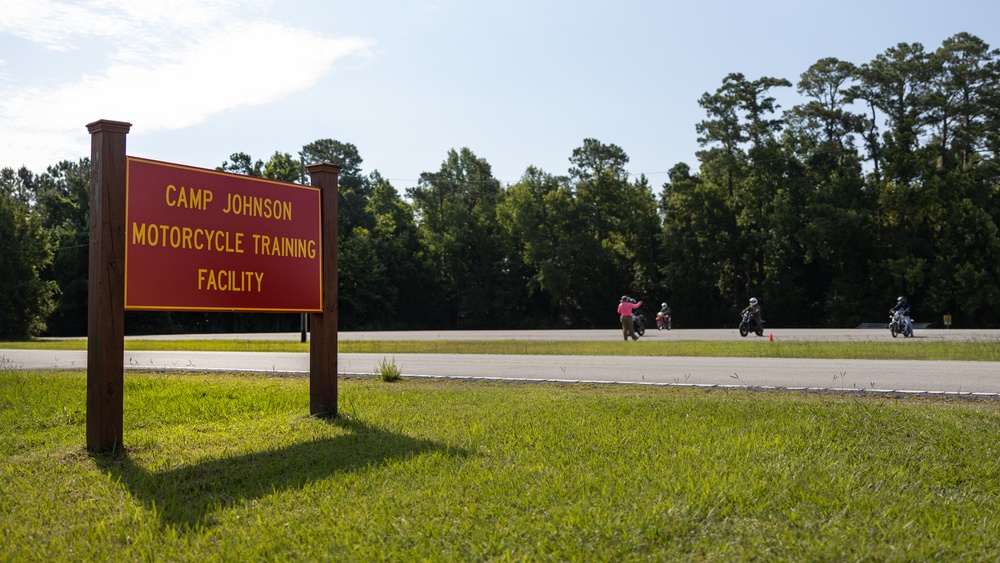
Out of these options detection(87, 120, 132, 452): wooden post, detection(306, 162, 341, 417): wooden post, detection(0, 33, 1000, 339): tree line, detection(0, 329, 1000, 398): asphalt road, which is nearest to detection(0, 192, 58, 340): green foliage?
detection(0, 33, 1000, 339): tree line

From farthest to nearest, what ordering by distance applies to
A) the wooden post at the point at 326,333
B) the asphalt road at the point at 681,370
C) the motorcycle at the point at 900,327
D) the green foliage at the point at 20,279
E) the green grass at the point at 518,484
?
the green foliage at the point at 20,279 < the motorcycle at the point at 900,327 < the asphalt road at the point at 681,370 < the wooden post at the point at 326,333 < the green grass at the point at 518,484

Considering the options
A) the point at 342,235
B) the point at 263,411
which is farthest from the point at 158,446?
the point at 342,235

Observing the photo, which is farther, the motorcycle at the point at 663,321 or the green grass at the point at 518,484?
the motorcycle at the point at 663,321

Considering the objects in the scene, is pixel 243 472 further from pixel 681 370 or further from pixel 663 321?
pixel 663 321

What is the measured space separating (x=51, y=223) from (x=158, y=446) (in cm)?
7441

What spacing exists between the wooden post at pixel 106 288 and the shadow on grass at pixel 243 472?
380mm

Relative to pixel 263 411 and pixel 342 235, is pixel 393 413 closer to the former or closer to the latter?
pixel 263 411

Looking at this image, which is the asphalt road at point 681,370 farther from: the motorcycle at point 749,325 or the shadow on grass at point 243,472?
the motorcycle at point 749,325

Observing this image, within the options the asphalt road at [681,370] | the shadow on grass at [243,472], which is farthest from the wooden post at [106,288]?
the asphalt road at [681,370]

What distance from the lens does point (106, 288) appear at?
745 centimetres

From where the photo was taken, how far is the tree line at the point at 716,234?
52.9 metres

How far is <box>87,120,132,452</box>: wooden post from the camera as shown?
24.4 feet

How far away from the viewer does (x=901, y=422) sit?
27.1 ft

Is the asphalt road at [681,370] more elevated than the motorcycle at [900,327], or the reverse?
the motorcycle at [900,327]
